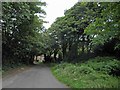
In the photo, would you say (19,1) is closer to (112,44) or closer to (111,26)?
(111,26)

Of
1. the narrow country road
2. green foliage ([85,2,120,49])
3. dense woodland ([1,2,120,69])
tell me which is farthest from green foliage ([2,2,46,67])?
green foliage ([85,2,120,49])

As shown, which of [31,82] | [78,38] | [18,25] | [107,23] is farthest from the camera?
[78,38]

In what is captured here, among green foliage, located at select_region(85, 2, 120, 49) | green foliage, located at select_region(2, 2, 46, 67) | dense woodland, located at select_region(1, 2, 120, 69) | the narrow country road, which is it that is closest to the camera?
green foliage, located at select_region(85, 2, 120, 49)

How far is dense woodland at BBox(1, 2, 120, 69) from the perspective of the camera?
875 cm

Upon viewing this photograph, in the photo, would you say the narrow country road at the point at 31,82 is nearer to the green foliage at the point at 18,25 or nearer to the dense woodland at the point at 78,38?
the dense woodland at the point at 78,38

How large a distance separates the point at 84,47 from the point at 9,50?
40.0 feet

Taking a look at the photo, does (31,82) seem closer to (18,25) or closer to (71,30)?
(18,25)

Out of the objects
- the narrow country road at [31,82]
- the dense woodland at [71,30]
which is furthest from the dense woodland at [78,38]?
the narrow country road at [31,82]

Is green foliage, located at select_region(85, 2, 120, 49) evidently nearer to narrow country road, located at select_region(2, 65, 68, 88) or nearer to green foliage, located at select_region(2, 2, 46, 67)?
narrow country road, located at select_region(2, 65, 68, 88)

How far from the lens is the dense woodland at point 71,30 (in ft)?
28.7

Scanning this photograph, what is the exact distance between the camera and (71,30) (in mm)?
32281

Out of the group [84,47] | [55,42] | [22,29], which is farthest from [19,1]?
[55,42]

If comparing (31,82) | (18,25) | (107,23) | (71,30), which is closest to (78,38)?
(71,30)

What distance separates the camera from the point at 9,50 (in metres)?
27.8
